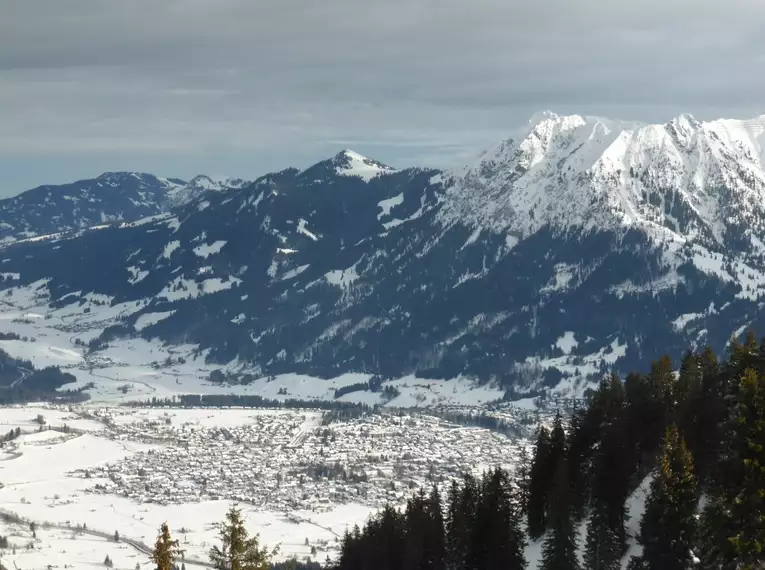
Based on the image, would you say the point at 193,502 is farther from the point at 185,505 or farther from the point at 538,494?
the point at 538,494

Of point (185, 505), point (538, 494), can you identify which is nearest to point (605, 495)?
point (538, 494)

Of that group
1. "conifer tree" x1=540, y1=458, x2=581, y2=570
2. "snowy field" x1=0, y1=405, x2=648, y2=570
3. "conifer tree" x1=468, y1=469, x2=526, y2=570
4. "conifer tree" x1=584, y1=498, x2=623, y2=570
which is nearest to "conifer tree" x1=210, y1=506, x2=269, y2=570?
"conifer tree" x1=540, y1=458, x2=581, y2=570

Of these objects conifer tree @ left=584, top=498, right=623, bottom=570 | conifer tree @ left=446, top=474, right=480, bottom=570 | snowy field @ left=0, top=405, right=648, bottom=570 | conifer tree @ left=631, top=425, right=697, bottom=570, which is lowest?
snowy field @ left=0, top=405, right=648, bottom=570

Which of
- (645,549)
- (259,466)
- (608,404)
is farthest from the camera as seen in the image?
(259,466)

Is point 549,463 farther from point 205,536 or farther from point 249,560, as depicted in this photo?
point 205,536

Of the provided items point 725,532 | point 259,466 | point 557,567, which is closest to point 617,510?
point 557,567

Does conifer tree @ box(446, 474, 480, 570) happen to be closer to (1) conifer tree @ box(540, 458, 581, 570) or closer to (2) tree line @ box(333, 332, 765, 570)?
(2) tree line @ box(333, 332, 765, 570)
